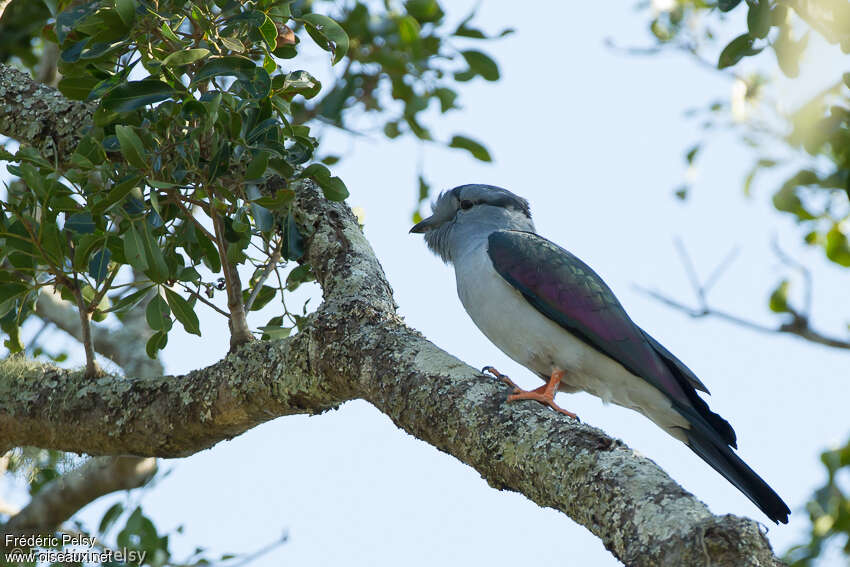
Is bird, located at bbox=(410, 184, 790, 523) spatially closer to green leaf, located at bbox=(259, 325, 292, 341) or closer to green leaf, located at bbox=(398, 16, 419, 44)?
green leaf, located at bbox=(259, 325, 292, 341)

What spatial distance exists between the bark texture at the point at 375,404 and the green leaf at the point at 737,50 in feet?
4.76

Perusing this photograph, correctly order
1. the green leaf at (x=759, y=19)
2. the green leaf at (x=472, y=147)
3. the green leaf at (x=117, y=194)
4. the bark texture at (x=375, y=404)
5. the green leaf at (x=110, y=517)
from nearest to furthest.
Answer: the bark texture at (x=375, y=404)
the green leaf at (x=117, y=194)
the green leaf at (x=759, y=19)
the green leaf at (x=110, y=517)
the green leaf at (x=472, y=147)

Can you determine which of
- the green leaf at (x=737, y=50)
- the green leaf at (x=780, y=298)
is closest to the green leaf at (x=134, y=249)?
the green leaf at (x=737, y=50)

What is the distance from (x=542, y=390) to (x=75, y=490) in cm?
208

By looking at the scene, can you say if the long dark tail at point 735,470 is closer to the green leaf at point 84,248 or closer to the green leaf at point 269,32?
the green leaf at point 269,32

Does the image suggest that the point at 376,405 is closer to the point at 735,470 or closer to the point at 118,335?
the point at 735,470

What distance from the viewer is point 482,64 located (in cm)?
461

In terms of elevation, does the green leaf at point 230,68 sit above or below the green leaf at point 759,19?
below

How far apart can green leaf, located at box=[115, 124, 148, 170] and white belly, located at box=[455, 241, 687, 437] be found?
5.32ft

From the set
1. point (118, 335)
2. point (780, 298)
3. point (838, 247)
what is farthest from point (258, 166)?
point (838, 247)

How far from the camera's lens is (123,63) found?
3143 mm

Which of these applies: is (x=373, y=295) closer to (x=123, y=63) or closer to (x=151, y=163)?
(x=151, y=163)

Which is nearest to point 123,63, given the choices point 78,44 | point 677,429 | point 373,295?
point 78,44

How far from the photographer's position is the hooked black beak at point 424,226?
474 centimetres
